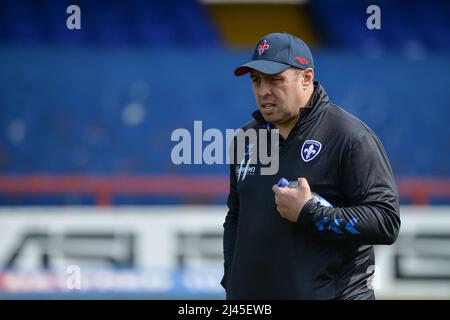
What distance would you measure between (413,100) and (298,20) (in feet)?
12.9

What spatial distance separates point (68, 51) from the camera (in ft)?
33.1

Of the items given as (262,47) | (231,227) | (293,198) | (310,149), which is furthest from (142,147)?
(293,198)

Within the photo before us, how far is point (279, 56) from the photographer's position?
3508 millimetres

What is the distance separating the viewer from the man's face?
351cm

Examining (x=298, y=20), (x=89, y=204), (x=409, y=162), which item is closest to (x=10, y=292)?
(x=89, y=204)

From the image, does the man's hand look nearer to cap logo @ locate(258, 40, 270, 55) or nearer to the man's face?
the man's face

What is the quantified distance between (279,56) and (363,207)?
0.70m

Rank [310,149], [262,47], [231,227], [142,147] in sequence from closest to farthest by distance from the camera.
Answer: [310,149] < [262,47] < [231,227] < [142,147]

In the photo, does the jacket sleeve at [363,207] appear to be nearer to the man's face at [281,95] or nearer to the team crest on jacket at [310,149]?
the team crest on jacket at [310,149]

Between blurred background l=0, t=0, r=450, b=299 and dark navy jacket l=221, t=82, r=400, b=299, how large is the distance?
14.8 feet

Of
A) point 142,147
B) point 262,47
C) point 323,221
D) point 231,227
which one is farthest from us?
point 142,147

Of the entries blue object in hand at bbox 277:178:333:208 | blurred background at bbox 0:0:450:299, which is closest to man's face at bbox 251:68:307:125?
blue object in hand at bbox 277:178:333:208

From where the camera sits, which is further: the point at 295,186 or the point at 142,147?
the point at 142,147

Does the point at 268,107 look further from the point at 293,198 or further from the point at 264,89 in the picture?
the point at 293,198
